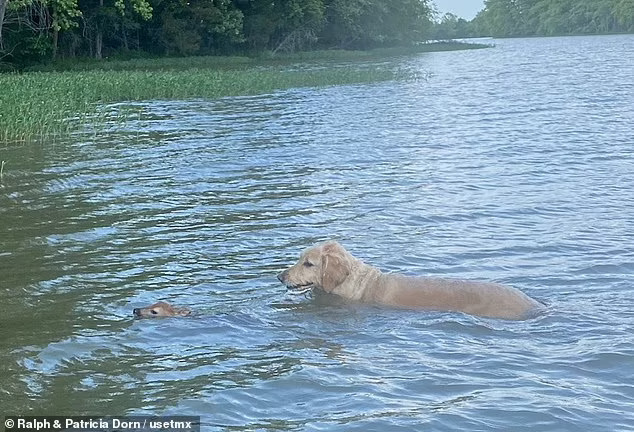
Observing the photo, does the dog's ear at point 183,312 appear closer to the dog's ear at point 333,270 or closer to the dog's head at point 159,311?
the dog's head at point 159,311

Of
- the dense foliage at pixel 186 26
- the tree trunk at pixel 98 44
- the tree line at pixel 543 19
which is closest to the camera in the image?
the dense foliage at pixel 186 26

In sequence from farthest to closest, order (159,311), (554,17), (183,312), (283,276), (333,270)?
(554,17) < (283,276) < (333,270) < (183,312) < (159,311)

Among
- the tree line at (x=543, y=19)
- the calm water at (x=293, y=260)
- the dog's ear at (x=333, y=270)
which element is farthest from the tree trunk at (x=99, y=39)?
the tree line at (x=543, y=19)

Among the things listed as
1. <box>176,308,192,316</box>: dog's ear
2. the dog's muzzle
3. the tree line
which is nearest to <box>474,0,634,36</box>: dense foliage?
the tree line

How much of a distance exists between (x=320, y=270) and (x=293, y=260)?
1.75 m

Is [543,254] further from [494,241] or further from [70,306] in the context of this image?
[70,306]

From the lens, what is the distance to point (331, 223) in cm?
1377

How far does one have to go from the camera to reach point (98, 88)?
34500 millimetres

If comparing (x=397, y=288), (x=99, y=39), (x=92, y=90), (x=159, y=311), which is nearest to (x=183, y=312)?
(x=159, y=311)

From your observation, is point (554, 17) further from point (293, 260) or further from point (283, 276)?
point (283, 276)

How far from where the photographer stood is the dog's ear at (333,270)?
9719 millimetres

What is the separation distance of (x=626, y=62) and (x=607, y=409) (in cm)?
5235

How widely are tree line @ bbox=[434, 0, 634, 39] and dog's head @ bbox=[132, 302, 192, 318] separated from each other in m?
134

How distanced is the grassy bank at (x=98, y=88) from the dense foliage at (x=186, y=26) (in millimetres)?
3504
